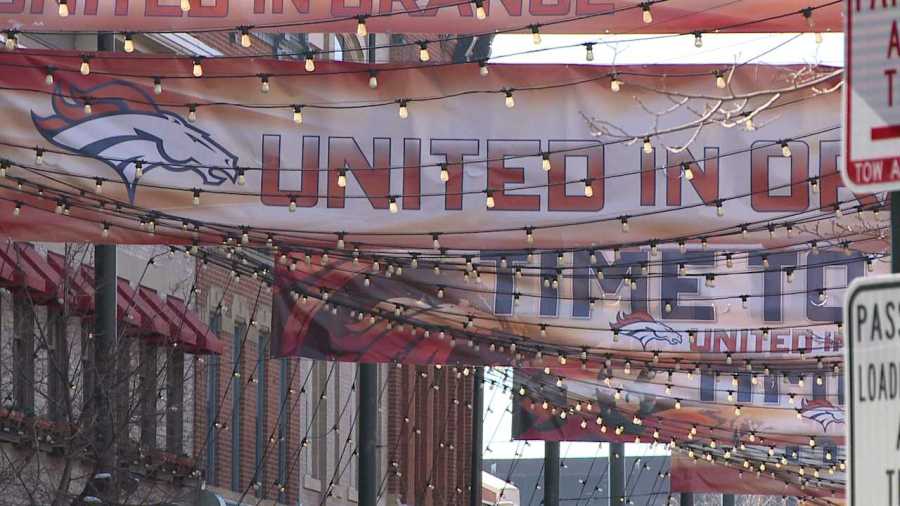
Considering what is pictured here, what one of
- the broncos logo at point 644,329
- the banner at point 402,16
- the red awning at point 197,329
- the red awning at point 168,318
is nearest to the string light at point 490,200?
the banner at point 402,16

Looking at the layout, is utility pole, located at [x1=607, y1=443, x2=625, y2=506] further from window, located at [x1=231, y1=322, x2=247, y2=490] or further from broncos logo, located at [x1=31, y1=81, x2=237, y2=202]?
broncos logo, located at [x1=31, y1=81, x2=237, y2=202]

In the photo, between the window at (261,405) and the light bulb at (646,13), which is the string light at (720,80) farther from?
the window at (261,405)

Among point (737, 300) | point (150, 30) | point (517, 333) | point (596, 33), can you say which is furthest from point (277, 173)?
point (737, 300)

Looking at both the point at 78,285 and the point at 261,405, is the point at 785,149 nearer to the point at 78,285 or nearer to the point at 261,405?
the point at 78,285

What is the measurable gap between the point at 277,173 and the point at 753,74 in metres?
3.91

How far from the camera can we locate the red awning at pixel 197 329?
2639cm

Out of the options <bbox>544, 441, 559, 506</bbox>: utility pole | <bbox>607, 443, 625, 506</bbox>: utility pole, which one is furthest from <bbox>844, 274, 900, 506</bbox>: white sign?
<bbox>607, 443, 625, 506</bbox>: utility pole

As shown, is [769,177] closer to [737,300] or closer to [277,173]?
[277,173]

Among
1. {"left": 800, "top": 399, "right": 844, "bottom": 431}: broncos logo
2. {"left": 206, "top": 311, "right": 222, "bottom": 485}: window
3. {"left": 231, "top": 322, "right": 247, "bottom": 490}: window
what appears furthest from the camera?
{"left": 231, "top": 322, "right": 247, "bottom": 490}: window

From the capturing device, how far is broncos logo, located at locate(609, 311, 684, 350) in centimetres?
2234

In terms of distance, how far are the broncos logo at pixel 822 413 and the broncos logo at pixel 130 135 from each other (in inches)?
521

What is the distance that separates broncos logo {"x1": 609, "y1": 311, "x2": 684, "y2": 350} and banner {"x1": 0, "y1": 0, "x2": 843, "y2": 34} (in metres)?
6.97

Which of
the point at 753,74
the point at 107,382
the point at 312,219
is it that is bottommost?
the point at 107,382

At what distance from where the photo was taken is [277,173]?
1666cm
